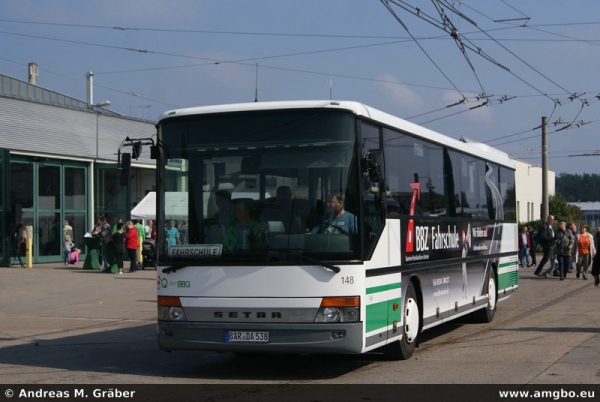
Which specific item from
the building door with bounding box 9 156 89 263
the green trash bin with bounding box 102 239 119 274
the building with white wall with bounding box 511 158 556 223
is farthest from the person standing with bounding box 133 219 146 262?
the building with white wall with bounding box 511 158 556 223

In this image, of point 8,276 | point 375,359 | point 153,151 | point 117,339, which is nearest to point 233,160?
point 153,151

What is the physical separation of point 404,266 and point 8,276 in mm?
18883

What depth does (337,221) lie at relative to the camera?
372 inches

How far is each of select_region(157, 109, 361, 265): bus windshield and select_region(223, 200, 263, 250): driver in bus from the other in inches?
0.4

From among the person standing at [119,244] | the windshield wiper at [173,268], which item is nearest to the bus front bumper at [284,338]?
the windshield wiper at [173,268]

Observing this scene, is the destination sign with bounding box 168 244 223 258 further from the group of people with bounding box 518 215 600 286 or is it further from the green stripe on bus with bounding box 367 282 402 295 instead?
the group of people with bounding box 518 215 600 286

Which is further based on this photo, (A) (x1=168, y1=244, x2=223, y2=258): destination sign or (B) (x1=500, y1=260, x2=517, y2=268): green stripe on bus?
(B) (x1=500, y1=260, x2=517, y2=268): green stripe on bus

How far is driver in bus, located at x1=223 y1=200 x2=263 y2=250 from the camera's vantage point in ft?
31.4

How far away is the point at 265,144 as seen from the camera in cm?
973

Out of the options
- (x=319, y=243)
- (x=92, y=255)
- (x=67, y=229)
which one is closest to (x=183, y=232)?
(x=319, y=243)

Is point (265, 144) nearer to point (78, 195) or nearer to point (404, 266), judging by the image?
point (404, 266)

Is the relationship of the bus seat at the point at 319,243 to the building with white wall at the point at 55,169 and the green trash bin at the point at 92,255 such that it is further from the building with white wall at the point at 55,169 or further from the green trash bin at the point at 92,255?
the building with white wall at the point at 55,169

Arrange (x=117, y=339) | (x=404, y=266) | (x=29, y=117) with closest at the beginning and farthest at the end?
(x=404, y=266) < (x=117, y=339) < (x=29, y=117)

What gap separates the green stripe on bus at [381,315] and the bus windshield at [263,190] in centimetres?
73
